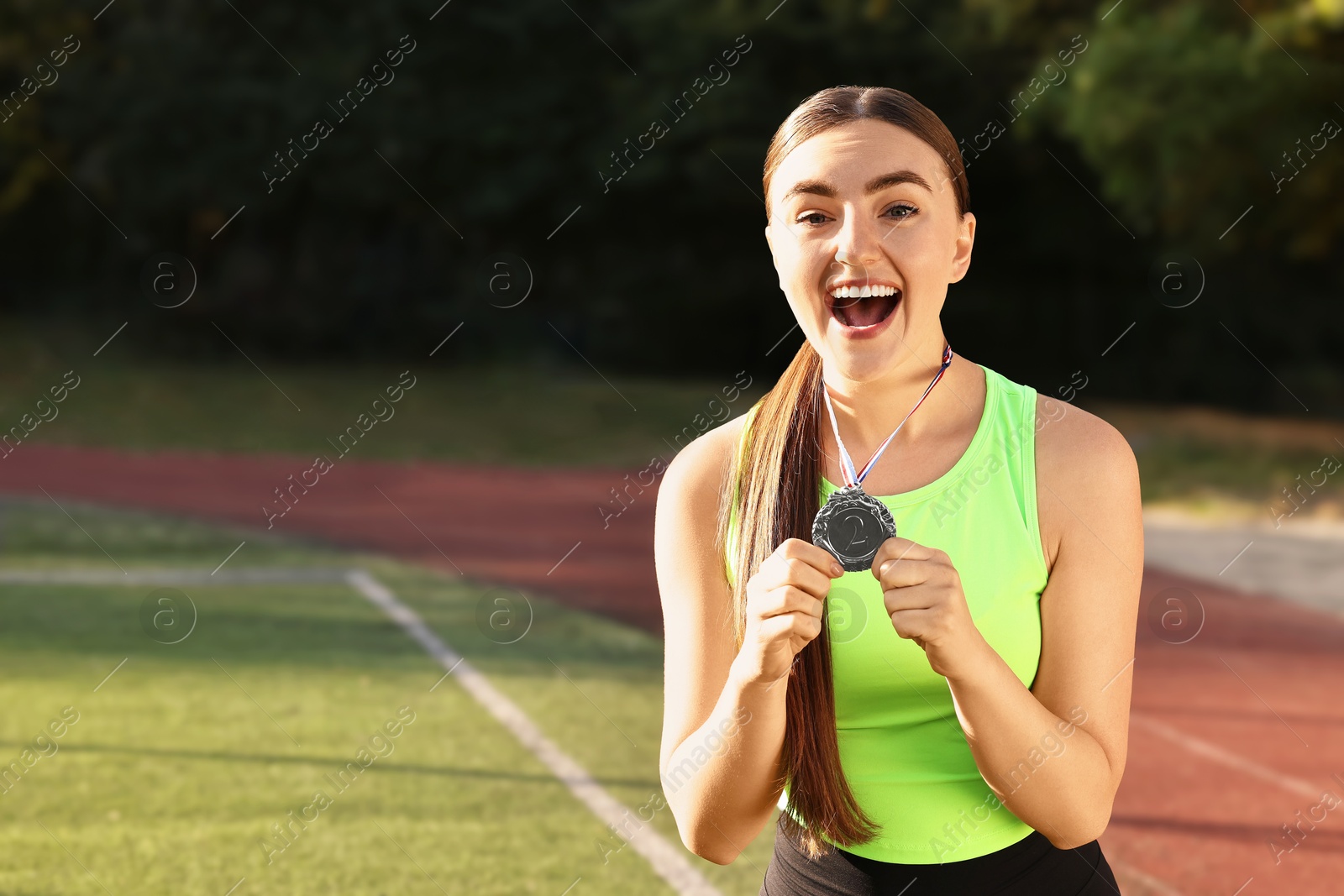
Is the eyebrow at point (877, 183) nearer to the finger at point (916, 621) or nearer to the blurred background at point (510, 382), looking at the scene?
the finger at point (916, 621)

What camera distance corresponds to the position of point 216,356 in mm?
29891

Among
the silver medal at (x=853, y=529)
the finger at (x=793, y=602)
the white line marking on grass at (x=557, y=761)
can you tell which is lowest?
the white line marking on grass at (x=557, y=761)

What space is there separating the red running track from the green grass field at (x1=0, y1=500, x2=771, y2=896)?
1689 mm

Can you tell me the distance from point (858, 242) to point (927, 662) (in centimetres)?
62

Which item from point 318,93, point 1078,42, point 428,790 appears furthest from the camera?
point 318,93

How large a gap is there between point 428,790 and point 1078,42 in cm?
1582

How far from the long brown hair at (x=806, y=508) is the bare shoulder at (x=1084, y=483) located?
1.13ft

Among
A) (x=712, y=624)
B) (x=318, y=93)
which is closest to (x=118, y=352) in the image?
(x=318, y=93)

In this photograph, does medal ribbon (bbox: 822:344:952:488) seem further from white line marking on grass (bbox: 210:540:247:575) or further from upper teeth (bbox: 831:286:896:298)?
white line marking on grass (bbox: 210:540:247:575)

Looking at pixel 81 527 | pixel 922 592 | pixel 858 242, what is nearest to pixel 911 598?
pixel 922 592

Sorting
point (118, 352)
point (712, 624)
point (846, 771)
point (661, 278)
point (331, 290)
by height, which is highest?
point (712, 624)

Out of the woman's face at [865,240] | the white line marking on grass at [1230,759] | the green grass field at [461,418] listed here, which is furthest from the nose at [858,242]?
the green grass field at [461,418]

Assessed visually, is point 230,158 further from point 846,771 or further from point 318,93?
point 846,771

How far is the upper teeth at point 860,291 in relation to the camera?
6.83ft
